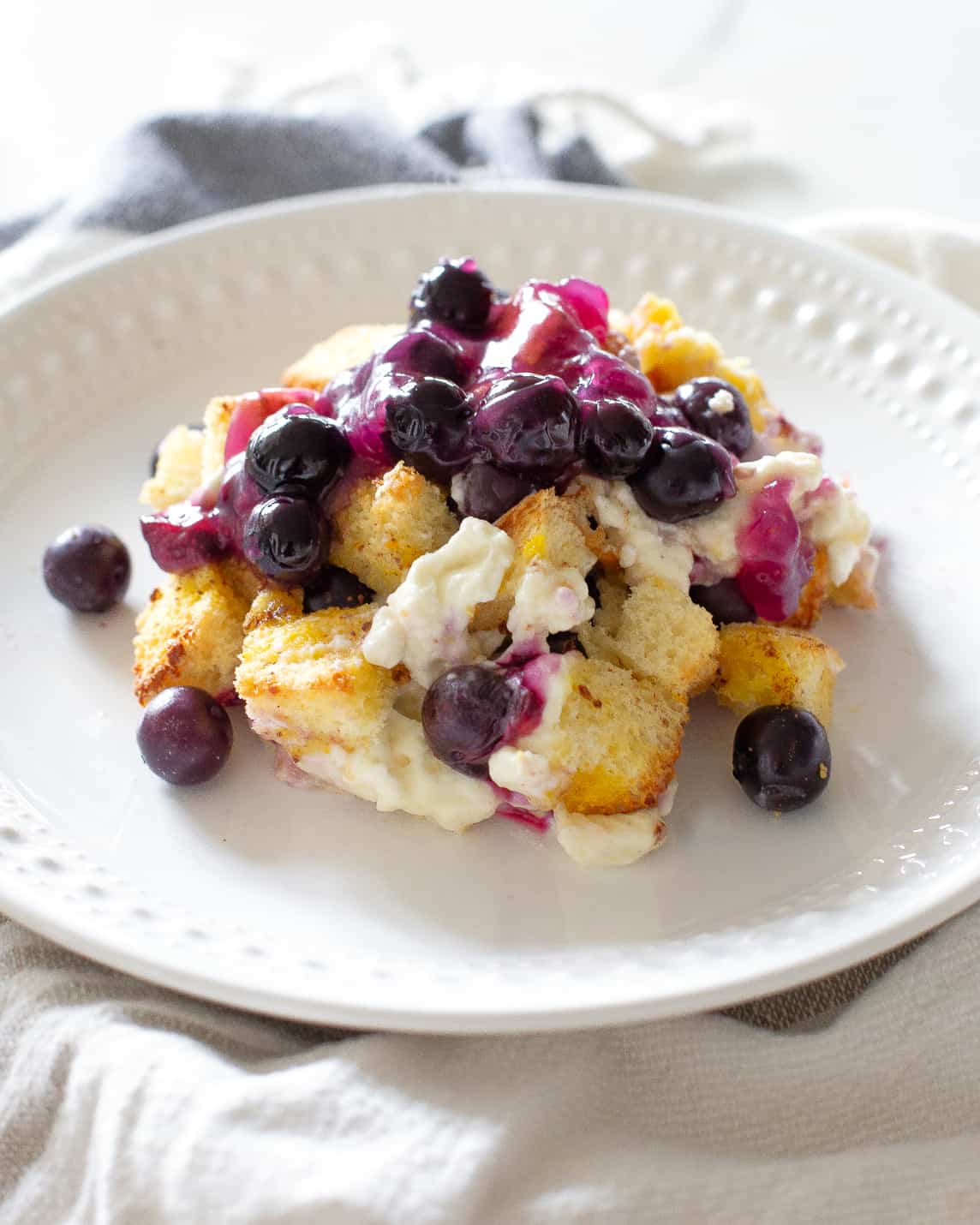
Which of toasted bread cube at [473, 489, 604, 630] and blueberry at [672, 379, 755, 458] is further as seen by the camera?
blueberry at [672, 379, 755, 458]

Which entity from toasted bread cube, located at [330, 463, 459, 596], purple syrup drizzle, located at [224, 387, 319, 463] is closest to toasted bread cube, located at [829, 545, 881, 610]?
toasted bread cube, located at [330, 463, 459, 596]

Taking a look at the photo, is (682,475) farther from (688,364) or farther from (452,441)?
(688,364)

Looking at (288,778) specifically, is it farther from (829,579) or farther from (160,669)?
(829,579)

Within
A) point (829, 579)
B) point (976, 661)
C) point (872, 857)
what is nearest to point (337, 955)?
point (872, 857)

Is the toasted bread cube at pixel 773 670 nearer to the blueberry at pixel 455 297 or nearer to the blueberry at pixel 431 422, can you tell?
the blueberry at pixel 431 422

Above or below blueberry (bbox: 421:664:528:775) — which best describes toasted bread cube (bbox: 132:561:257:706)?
above

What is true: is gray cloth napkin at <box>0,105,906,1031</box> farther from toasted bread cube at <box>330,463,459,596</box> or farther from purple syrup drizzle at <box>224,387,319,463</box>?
toasted bread cube at <box>330,463,459,596</box>
